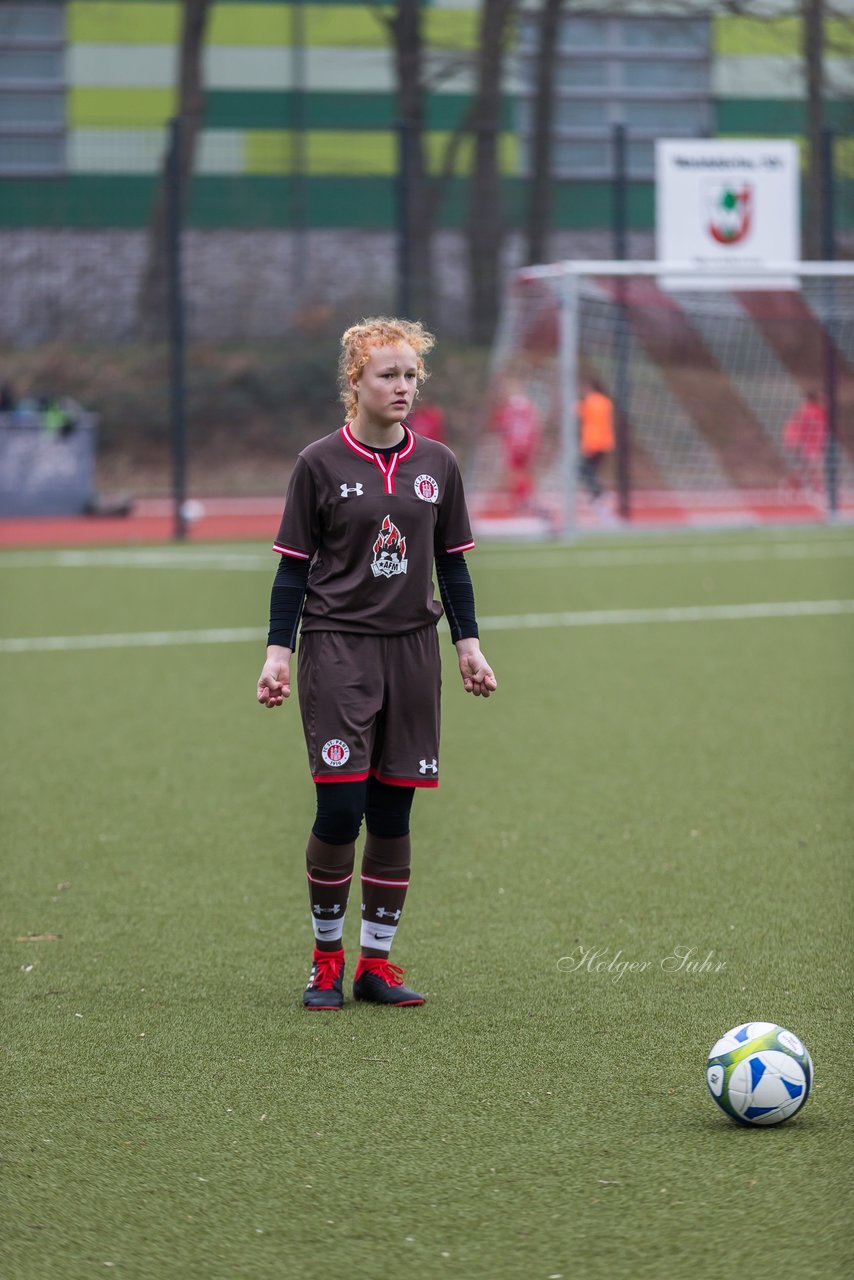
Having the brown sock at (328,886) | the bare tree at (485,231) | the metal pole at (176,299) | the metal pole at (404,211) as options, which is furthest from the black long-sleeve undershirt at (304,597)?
the bare tree at (485,231)

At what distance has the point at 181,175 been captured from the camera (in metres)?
21.7

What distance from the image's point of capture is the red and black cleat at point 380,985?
15.7 ft

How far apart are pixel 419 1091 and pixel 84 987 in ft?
4.07

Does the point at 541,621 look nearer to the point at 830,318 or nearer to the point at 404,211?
the point at 404,211

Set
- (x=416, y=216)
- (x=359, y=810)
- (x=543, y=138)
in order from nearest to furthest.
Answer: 1. (x=359, y=810)
2. (x=416, y=216)
3. (x=543, y=138)

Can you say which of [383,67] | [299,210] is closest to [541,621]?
[299,210]

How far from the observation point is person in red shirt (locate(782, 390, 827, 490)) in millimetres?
23859

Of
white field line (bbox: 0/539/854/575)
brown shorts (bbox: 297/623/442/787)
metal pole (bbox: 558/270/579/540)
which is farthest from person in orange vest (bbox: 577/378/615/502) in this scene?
brown shorts (bbox: 297/623/442/787)

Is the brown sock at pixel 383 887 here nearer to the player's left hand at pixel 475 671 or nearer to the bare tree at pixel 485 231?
the player's left hand at pixel 475 671

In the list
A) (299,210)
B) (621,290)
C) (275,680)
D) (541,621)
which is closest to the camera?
(275,680)

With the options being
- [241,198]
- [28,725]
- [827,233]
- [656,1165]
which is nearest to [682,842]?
[656,1165]

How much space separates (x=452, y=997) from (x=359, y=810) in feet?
1.85

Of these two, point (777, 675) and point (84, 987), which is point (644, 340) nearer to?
point (777, 675)

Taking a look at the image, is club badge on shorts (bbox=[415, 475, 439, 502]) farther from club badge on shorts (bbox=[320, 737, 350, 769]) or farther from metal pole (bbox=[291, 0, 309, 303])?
metal pole (bbox=[291, 0, 309, 303])
